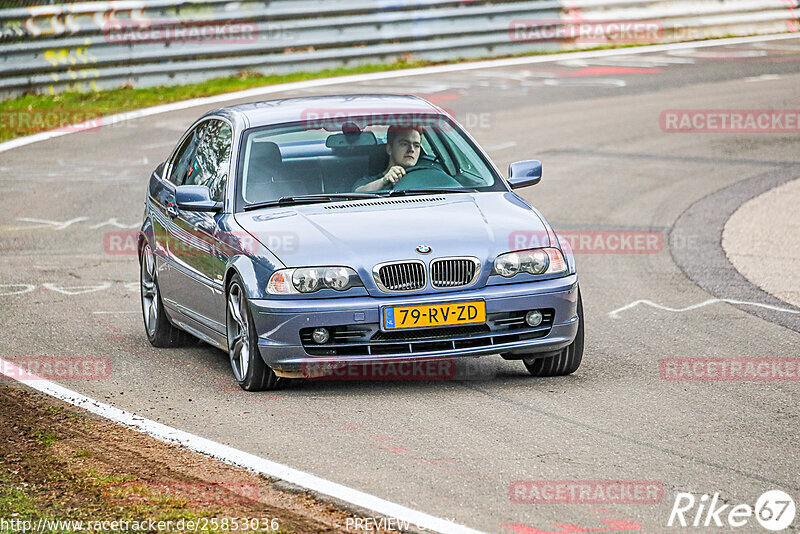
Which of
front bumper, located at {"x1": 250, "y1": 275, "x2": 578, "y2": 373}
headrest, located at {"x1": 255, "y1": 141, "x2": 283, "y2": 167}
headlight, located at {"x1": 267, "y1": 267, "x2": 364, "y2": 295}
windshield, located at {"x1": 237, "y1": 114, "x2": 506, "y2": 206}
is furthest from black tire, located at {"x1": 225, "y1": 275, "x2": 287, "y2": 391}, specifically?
headrest, located at {"x1": 255, "y1": 141, "x2": 283, "y2": 167}

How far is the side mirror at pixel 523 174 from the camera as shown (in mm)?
8773

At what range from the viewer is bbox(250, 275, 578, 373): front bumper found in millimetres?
7398

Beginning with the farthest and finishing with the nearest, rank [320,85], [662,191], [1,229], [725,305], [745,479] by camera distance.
Answer: [320,85] < [662,191] < [1,229] < [725,305] < [745,479]

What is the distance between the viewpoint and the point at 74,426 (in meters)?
7.02

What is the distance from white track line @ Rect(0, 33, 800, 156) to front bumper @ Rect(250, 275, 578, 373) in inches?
482

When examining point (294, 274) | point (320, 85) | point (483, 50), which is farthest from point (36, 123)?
point (294, 274)

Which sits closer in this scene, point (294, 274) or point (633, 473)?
point (633, 473)

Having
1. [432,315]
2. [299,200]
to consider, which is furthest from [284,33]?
[432,315]

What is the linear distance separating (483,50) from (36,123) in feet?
32.0

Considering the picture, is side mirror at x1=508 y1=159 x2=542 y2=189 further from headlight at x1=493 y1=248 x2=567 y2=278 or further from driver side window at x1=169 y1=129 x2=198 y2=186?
driver side window at x1=169 y1=129 x2=198 y2=186

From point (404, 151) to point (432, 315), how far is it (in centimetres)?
163

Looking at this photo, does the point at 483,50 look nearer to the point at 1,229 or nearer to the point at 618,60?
the point at 618,60

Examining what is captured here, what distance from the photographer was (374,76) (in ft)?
79.9

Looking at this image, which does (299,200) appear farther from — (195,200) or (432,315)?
(432,315)
